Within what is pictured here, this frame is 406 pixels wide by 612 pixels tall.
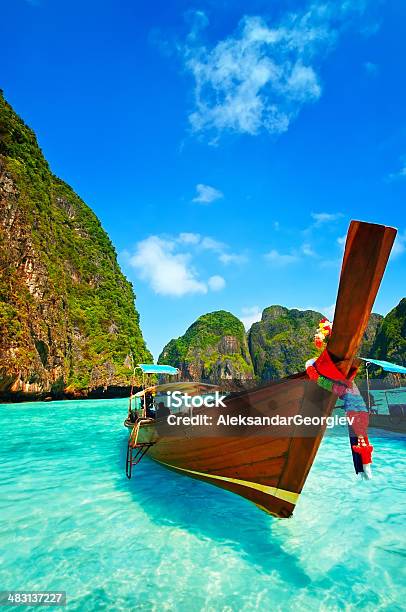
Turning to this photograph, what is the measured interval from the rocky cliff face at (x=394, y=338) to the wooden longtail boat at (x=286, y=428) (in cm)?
6471

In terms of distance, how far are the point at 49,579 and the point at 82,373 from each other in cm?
3823

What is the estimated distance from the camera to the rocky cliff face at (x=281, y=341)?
108 m

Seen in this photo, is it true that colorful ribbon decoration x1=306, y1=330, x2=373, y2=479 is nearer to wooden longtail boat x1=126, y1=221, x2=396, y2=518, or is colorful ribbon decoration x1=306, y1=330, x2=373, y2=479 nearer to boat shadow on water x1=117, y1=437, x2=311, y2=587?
wooden longtail boat x1=126, y1=221, x2=396, y2=518

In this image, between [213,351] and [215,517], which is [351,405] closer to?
[215,517]

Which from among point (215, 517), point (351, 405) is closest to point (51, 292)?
point (215, 517)

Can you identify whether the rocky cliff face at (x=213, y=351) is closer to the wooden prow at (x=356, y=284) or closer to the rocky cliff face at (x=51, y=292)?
the rocky cliff face at (x=51, y=292)

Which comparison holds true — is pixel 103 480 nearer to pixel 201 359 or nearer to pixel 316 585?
pixel 316 585

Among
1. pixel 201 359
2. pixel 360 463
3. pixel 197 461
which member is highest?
pixel 201 359

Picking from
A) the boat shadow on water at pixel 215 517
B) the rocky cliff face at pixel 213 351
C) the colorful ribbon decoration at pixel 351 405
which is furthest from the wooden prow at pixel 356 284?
the rocky cliff face at pixel 213 351

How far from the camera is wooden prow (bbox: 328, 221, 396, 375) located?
2.90 m

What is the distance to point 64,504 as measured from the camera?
6516 mm

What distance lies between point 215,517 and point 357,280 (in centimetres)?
498

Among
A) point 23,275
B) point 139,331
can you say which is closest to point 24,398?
point 23,275

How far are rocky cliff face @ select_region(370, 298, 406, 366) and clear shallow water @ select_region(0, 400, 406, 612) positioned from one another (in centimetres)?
6036
